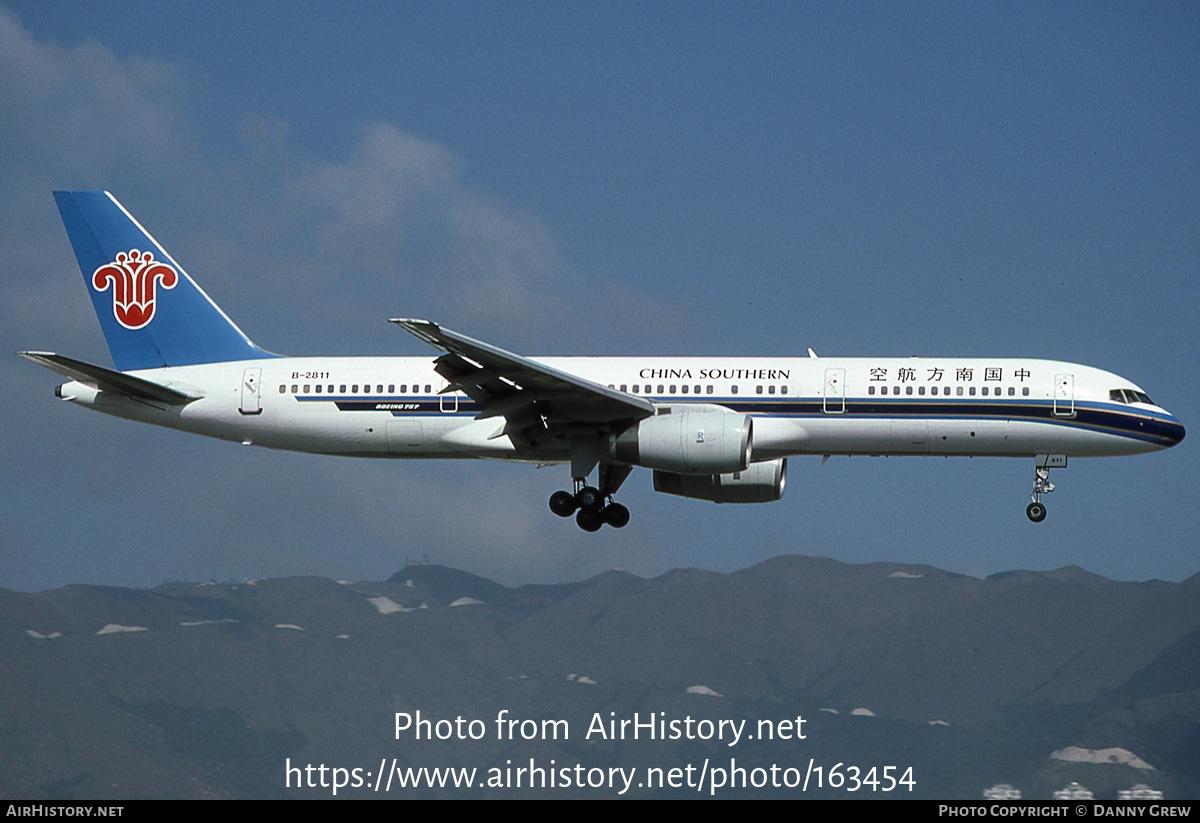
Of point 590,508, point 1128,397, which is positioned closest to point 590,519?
point 590,508

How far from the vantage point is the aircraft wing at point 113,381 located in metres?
39.5

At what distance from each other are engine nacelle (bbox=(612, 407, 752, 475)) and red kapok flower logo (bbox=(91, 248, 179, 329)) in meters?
16.1

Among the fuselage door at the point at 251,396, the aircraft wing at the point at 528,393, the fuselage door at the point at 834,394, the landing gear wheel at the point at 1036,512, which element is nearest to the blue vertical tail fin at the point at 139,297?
the fuselage door at the point at 251,396

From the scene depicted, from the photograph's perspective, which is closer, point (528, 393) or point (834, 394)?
point (528, 393)

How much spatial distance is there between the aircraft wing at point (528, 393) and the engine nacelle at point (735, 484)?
3.90m

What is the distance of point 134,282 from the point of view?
1797 inches

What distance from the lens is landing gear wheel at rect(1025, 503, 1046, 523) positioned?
39781 millimetres

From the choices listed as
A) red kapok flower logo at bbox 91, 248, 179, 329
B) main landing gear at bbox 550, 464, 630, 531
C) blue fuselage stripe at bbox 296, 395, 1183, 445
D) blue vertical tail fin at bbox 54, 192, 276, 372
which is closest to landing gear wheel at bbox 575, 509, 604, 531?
main landing gear at bbox 550, 464, 630, 531

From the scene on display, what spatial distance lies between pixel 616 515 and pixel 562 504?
1526 millimetres

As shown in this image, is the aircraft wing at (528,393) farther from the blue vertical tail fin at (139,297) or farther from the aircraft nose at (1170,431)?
the aircraft nose at (1170,431)

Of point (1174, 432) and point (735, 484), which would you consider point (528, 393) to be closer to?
point (735, 484)
